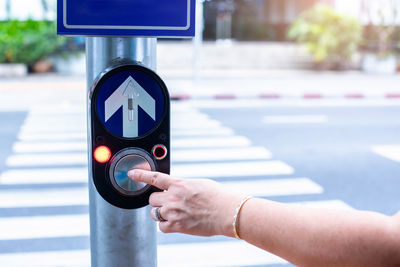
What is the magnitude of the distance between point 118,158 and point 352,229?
0.58 metres

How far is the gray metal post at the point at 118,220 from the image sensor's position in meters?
1.52

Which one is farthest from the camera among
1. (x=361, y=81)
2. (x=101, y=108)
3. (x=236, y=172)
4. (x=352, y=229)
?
(x=361, y=81)

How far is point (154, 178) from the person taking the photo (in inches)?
55.7

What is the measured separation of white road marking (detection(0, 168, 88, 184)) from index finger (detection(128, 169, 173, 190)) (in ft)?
15.5

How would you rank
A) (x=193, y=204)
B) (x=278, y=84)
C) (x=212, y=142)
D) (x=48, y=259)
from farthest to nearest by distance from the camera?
1. (x=278, y=84)
2. (x=212, y=142)
3. (x=48, y=259)
4. (x=193, y=204)

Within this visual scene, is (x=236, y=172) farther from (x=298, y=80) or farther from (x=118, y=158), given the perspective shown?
(x=298, y=80)

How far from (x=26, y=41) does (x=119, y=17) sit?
1736 cm

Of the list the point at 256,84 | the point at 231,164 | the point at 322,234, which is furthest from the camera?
the point at 256,84

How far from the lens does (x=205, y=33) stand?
28.6m

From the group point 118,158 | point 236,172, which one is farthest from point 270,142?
point 118,158

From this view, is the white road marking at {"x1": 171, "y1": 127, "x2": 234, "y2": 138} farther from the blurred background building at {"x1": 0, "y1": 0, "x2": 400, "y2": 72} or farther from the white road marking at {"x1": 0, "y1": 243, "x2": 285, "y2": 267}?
the blurred background building at {"x1": 0, "y1": 0, "x2": 400, "y2": 72}

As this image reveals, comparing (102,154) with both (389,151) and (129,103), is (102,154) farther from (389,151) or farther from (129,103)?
(389,151)

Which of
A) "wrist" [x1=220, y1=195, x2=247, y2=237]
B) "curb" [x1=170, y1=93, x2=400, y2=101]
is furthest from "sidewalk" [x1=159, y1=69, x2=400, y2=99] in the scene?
"wrist" [x1=220, y1=195, x2=247, y2=237]

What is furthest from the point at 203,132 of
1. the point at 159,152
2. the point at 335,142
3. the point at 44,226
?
the point at 159,152
